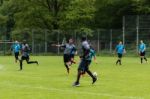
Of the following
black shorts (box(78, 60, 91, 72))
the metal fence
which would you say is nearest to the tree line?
the metal fence

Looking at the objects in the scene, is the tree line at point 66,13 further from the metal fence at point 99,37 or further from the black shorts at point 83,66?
the black shorts at point 83,66

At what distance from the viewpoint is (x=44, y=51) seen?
67.9 m

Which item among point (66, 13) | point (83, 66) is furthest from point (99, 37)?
point (83, 66)

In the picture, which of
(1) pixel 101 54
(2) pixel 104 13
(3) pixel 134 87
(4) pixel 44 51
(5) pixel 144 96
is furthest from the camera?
(2) pixel 104 13

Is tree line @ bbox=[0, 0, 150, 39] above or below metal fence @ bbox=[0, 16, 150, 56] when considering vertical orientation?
above

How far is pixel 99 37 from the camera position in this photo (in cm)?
6694

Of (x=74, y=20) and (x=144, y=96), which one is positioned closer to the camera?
(x=144, y=96)

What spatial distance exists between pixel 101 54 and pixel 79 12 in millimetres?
9930

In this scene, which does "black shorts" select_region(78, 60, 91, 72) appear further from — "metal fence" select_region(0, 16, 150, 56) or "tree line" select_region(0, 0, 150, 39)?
"tree line" select_region(0, 0, 150, 39)

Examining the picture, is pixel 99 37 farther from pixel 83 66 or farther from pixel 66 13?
pixel 83 66

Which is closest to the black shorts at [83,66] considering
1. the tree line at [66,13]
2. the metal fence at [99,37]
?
the metal fence at [99,37]

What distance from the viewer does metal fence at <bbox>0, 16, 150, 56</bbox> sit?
62.1 metres

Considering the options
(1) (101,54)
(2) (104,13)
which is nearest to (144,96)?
(1) (101,54)

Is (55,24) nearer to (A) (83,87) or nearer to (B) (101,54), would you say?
(B) (101,54)
